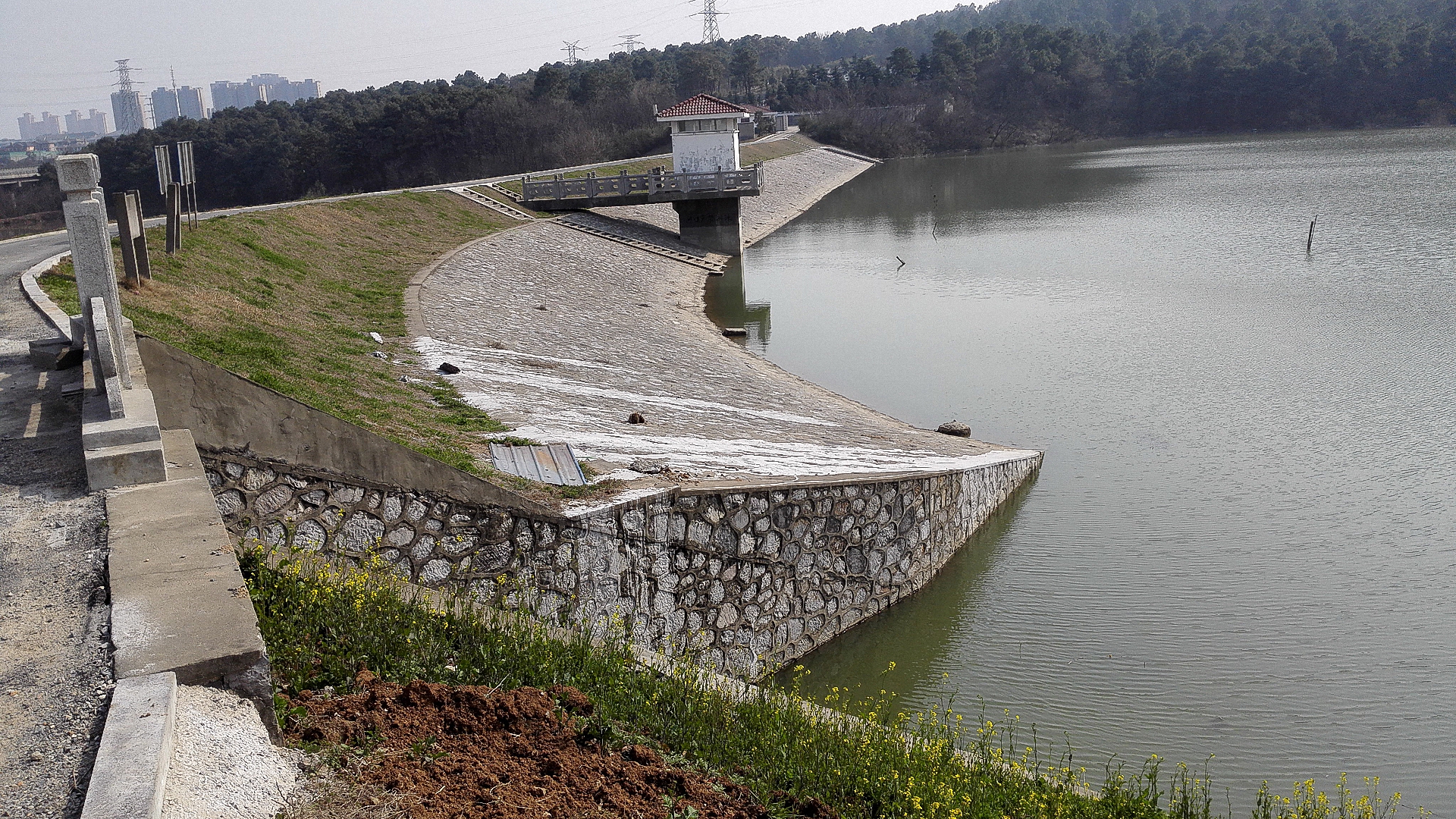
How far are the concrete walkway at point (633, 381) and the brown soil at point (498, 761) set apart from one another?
17.1ft

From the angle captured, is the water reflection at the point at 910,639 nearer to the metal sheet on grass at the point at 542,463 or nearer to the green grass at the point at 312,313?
the metal sheet on grass at the point at 542,463

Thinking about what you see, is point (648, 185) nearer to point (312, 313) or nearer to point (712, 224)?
point (712, 224)

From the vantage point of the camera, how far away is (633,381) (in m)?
20.4

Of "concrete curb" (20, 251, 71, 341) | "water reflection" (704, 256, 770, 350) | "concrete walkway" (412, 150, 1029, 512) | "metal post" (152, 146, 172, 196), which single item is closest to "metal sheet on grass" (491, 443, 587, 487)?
"concrete walkway" (412, 150, 1029, 512)

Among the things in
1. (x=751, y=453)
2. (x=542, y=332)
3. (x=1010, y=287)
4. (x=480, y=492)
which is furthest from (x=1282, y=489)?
(x=1010, y=287)

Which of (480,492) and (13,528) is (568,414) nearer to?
(480,492)

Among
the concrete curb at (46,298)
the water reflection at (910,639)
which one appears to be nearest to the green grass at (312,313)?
the concrete curb at (46,298)

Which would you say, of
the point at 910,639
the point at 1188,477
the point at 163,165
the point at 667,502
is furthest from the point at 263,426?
the point at 1188,477

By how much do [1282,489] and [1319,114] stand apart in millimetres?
117820

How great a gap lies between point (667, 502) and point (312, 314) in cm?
1143

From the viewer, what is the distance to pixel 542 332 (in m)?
24.6

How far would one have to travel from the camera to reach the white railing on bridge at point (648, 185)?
44.3m

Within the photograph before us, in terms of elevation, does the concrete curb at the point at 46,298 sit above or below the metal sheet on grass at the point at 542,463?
above

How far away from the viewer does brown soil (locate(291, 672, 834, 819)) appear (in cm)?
501
